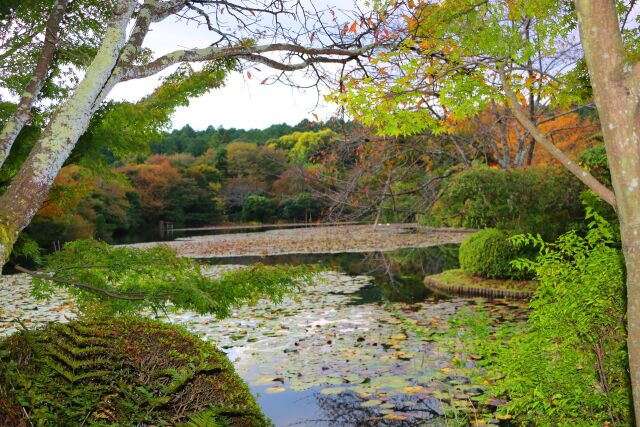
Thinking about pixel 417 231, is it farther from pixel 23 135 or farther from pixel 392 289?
pixel 23 135

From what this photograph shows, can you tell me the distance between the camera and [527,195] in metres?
10.1

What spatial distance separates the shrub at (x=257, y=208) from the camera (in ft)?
164

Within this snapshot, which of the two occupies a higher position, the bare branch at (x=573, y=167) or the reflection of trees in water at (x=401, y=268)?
the bare branch at (x=573, y=167)

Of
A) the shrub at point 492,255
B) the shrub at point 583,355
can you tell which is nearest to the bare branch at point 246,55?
the shrub at point 583,355

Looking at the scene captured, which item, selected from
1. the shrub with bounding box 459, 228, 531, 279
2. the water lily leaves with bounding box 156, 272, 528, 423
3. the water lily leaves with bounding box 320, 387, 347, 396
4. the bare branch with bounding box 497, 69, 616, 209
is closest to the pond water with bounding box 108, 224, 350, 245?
the shrub with bounding box 459, 228, 531, 279

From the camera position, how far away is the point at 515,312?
8.05 m

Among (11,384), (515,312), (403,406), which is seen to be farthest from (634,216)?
(515,312)

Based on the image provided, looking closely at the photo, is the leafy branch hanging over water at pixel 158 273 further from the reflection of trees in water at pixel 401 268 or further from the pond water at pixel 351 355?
the reflection of trees in water at pixel 401 268

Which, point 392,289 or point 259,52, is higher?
point 259,52

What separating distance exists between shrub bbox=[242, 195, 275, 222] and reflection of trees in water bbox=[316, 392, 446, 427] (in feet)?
149

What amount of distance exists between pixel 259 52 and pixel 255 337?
4.68 m

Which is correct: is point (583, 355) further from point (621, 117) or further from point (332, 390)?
point (332, 390)

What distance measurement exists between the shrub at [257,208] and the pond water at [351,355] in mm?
39494

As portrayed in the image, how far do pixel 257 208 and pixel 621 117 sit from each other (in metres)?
48.9
